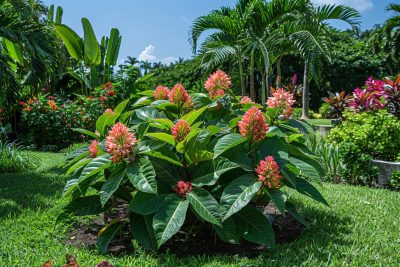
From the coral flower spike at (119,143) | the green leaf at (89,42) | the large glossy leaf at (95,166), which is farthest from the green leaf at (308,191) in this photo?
the green leaf at (89,42)

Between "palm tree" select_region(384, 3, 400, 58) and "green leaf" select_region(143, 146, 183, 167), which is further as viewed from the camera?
"palm tree" select_region(384, 3, 400, 58)

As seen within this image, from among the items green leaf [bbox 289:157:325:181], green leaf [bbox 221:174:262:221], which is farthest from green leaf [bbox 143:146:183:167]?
green leaf [bbox 289:157:325:181]

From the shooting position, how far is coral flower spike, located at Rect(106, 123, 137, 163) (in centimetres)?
247

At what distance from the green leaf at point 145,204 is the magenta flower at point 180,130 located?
1.33 feet

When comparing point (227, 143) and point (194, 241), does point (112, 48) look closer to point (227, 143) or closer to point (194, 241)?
point (194, 241)

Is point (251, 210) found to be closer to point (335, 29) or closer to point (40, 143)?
point (40, 143)

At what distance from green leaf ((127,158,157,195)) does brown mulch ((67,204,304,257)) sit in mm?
540

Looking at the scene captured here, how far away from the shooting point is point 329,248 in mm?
2670

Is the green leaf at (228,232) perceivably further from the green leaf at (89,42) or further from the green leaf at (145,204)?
the green leaf at (89,42)

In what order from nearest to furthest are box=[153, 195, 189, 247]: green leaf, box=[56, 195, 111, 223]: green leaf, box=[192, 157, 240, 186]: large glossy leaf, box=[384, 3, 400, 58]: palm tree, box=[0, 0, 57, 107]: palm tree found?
box=[153, 195, 189, 247]: green leaf < box=[192, 157, 240, 186]: large glossy leaf < box=[56, 195, 111, 223]: green leaf < box=[0, 0, 57, 107]: palm tree < box=[384, 3, 400, 58]: palm tree

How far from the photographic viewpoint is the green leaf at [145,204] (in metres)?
2.47

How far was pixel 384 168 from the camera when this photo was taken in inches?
202

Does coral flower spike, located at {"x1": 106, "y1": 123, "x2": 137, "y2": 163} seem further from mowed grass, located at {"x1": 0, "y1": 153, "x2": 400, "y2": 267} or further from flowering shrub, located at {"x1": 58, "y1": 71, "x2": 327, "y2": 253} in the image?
mowed grass, located at {"x1": 0, "y1": 153, "x2": 400, "y2": 267}

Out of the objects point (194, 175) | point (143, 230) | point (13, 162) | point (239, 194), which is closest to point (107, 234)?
point (143, 230)
